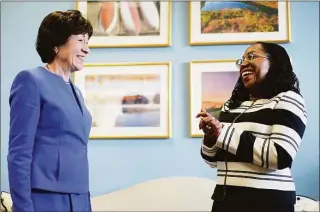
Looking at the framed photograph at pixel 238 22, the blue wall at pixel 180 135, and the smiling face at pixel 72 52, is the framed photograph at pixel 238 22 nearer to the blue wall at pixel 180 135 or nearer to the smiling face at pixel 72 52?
the blue wall at pixel 180 135

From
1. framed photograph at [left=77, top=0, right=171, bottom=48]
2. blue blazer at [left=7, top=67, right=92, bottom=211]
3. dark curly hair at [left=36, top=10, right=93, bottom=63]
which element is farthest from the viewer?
framed photograph at [left=77, top=0, right=171, bottom=48]

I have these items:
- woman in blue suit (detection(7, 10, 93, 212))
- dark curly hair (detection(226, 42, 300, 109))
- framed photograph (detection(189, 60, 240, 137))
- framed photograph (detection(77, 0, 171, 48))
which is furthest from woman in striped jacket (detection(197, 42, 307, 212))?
framed photograph (detection(77, 0, 171, 48))

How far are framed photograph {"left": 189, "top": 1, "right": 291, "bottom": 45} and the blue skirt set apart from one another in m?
1.64

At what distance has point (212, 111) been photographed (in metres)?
2.53

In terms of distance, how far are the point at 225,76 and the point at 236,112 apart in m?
1.17

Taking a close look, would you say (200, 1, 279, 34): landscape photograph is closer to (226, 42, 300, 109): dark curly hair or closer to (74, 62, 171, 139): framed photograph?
(74, 62, 171, 139): framed photograph

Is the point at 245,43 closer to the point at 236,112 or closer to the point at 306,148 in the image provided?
the point at 306,148

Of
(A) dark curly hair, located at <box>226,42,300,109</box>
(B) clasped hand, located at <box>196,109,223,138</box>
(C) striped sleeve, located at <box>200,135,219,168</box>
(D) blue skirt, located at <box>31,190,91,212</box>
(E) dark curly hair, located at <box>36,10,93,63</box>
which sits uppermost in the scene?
(E) dark curly hair, located at <box>36,10,93,63</box>

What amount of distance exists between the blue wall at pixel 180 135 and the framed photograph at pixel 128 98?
0.05 meters

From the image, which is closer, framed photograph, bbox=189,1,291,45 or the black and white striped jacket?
the black and white striped jacket

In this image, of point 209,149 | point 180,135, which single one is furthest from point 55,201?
point 180,135

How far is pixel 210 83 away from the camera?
8.39 ft

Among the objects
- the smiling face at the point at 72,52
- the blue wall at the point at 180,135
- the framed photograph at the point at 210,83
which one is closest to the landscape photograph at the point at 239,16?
the blue wall at the point at 180,135

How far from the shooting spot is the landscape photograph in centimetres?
257
